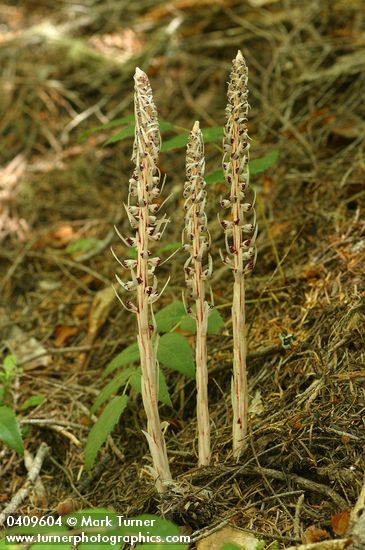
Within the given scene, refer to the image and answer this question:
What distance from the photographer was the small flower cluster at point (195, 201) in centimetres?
204

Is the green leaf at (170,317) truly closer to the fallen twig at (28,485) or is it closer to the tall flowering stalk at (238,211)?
the tall flowering stalk at (238,211)

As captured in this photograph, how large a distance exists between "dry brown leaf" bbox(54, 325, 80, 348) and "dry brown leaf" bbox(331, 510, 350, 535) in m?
2.01

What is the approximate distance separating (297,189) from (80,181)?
183 cm

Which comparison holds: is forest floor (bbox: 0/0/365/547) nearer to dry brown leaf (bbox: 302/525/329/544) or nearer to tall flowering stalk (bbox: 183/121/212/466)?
dry brown leaf (bbox: 302/525/329/544)

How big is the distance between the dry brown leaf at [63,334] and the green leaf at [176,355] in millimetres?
1217

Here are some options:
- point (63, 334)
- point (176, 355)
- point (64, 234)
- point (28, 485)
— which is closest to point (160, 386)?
point (176, 355)

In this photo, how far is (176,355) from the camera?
96.3 inches

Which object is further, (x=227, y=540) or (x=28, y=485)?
(x=28, y=485)

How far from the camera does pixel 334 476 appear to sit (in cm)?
211

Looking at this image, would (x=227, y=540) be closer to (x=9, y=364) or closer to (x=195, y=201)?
(x=195, y=201)

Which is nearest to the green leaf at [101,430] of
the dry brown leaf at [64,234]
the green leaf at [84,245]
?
the green leaf at [84,245]

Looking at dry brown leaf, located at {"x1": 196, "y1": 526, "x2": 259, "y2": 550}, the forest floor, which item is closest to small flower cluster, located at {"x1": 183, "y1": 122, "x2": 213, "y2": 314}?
the forest floor

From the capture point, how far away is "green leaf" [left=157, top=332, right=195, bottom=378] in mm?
2400

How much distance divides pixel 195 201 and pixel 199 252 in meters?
0.17
